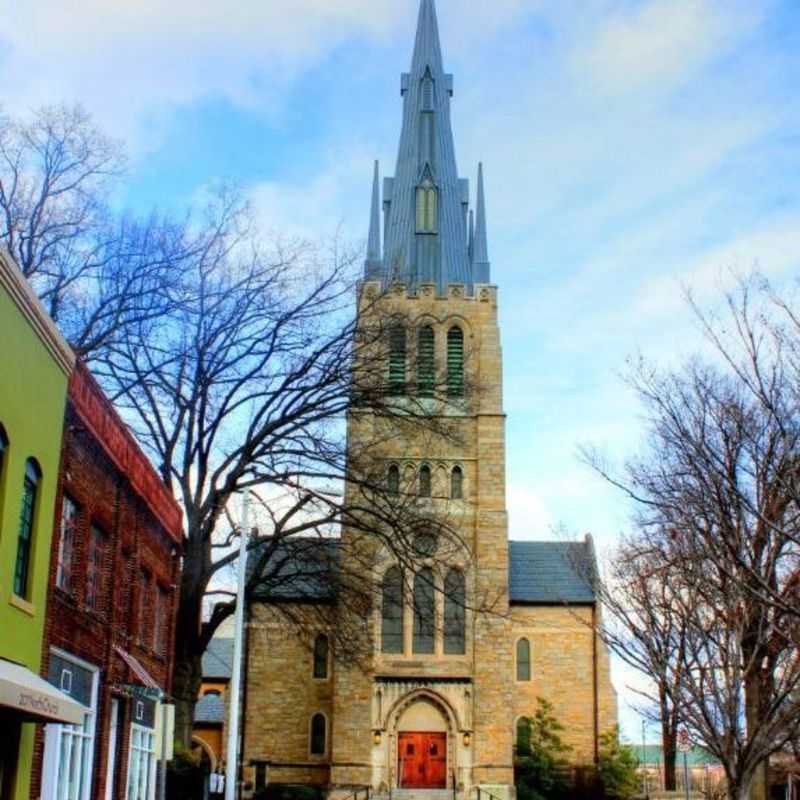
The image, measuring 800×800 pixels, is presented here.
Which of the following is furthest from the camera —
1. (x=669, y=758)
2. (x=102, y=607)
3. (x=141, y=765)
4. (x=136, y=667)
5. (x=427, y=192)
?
(x=427, y=192)

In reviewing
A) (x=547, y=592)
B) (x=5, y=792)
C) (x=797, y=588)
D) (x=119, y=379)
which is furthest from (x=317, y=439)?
(x=547, y=592)

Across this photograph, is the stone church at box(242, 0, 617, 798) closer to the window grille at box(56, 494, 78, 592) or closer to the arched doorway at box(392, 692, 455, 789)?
the arched doorway at box(392, 692, 455, 789)

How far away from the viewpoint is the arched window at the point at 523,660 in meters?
53.8

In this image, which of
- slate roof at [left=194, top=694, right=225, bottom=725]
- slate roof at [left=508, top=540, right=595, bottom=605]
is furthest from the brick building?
slate roof at [left=194, top=694, right=225, bottom=725]

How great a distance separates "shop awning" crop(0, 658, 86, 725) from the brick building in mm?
1586

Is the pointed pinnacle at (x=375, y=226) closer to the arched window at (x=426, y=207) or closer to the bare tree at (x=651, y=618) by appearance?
the arched window at (x=426, y=207)

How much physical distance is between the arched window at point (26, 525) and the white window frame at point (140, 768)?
7256 mm

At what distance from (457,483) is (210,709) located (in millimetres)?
18166

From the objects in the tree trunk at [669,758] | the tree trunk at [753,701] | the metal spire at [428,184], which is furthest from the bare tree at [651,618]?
the metal spire at [428,184]

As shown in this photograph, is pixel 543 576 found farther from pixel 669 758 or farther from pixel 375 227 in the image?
pixel 375 227

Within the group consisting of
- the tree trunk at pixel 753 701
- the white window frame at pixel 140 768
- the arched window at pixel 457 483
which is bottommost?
the white window frame at pixel 140 768

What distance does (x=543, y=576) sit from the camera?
187 feet

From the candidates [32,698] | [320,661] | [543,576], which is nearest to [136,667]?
[32,698]

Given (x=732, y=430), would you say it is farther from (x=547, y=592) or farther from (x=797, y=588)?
(x=547, y=592)
